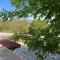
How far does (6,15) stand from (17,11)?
23.5 inches

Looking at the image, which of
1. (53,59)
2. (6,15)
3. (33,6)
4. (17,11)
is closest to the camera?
(33,6)

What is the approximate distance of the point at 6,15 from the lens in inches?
186

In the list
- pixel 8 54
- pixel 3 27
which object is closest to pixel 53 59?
pixel 8 54

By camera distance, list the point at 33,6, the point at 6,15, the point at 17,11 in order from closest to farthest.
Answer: the point at 33,6 → the point at 17,11 → the point at 6,15

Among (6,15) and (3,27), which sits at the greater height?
(6,15)

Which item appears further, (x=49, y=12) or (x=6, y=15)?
(x=6, y=15)

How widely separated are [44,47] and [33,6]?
4.95ft

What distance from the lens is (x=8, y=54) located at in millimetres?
8461

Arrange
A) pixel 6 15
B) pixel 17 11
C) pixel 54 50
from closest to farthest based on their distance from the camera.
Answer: pixel 54 50, pixel 17 11, pixel 6 15

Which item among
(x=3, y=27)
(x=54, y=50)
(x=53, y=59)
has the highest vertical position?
(x=54, y=50)

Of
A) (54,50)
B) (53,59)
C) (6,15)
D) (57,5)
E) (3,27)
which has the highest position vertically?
(57,5)

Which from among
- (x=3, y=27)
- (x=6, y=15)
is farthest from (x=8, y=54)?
(x=3, y=27)

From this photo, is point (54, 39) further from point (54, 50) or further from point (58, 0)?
point (58, 0)

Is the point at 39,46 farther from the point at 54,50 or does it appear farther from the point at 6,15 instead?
the point at 6,15
